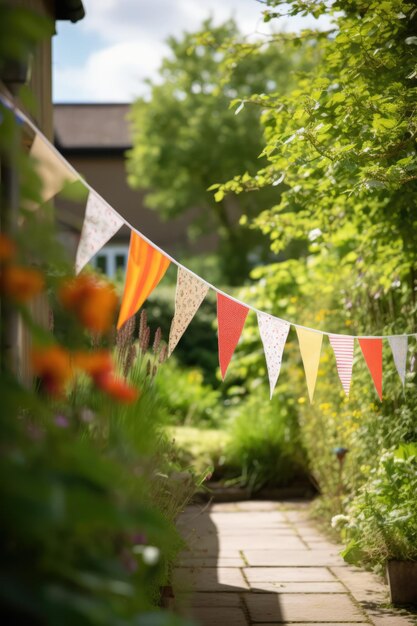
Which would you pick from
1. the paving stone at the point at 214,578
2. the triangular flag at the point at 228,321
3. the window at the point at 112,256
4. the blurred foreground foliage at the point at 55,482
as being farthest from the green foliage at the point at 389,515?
the window at the point at 112,256

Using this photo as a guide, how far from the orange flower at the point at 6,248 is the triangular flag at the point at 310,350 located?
3.44 meters

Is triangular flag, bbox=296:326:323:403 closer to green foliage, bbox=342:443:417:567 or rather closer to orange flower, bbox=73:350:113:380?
green foliage, bbox=342:443:417:567

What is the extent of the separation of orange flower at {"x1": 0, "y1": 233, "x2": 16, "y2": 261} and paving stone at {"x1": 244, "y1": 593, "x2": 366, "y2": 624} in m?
3.18

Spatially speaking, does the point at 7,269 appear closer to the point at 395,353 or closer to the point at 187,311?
the point at 187,311

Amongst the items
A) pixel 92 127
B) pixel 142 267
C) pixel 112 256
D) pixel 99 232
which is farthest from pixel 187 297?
pixel 92 127

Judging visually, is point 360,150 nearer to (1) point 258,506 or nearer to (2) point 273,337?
(2) point 273,337

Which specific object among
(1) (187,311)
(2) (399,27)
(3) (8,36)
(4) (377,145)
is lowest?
(1) (187,311)

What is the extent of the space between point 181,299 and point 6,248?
2966 millimetres

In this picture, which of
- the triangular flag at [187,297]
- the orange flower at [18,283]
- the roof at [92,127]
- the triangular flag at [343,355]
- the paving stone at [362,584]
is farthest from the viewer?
the roof at [92,127]

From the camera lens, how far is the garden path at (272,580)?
4.11 meters

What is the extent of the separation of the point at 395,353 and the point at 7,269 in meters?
3.60

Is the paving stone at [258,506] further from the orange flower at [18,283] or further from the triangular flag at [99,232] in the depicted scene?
the orange flower at [18,283]

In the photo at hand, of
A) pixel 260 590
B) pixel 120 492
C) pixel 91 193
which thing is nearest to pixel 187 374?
pixel 260 590

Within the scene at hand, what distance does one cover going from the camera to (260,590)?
4648mm
